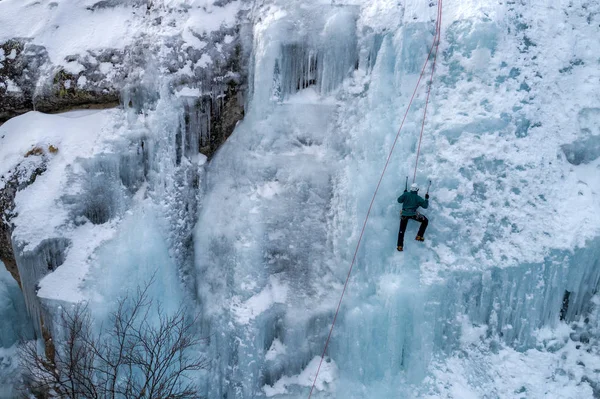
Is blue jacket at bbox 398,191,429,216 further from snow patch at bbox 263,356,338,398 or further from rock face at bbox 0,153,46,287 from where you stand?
rock face at bbox 0,153,46,287

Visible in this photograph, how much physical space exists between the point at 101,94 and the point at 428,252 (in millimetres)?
5256

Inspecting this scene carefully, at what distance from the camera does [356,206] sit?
578cm

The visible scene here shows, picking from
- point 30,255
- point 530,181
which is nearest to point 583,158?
point 530,181

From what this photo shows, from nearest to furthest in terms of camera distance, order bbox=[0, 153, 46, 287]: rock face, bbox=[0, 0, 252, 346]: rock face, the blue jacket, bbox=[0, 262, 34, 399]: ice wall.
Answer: the blue jacket, bbox=[0, 0, 252, 346]: rock face, bbox=[0, 153, 46, 287]: rock face, bbox=[0, 262, 34, 399]: ice wall

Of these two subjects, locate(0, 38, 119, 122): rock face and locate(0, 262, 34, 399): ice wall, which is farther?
locate(0, 262, 34, 399): ice wall

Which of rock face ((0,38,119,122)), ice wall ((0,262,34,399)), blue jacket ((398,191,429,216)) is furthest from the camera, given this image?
ice wall ((0,262,34,399))

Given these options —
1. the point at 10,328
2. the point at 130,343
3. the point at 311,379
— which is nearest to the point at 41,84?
the point at 130,343

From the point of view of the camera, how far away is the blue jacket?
5219 mm

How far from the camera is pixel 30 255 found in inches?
248

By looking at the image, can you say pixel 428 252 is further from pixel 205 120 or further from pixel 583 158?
pixel 205 120

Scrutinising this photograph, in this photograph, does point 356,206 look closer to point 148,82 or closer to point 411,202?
point 411,202

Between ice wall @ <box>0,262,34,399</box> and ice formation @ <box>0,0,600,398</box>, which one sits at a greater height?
ice formation @ <box>0,0,600,398</box>

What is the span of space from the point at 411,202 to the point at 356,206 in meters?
0.80

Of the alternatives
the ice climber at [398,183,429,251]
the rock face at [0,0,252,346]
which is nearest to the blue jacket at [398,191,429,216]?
the ice climber at [398,183,429,251]
